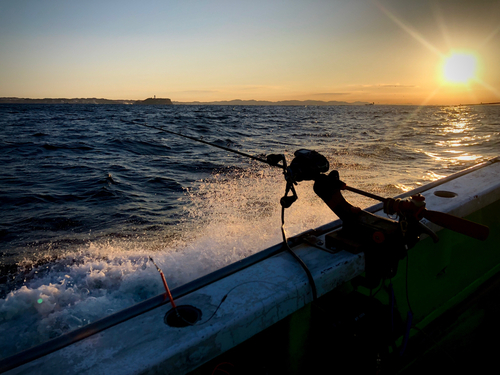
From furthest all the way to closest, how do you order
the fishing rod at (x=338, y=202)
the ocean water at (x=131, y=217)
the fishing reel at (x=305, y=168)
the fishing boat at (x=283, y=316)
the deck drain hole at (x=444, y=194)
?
the ocean water at (x=131, y=217) → the deck drain hole at (x=444, y=194) → the fishing reel at (x=305, y=168) → the fishing rod at (x=338, y=202) → the fishing boat at (x=283, y=316)

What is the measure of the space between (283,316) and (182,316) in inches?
17.5

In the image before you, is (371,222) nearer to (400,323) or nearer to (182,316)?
(400,323)

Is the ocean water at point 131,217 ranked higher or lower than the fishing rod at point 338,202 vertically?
lower

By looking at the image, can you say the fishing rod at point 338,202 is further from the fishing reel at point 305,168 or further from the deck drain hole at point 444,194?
the deck drain hole at point 444,194

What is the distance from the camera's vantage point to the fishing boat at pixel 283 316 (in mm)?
1089

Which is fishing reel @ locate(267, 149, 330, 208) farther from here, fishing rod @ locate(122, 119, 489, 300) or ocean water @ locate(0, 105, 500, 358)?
ocean water @ locate(0, 105, 500, 358)

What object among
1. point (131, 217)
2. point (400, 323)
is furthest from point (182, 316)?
point (131, 217)

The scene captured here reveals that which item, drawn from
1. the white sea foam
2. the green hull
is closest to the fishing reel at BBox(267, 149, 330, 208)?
the green hull

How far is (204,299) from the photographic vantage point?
1.38 m

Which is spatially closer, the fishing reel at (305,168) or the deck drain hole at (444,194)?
the fishing reel at (305,168)

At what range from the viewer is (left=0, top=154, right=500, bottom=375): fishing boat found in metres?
1.09

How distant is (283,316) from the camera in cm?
139

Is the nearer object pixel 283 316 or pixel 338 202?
pixel 283 316

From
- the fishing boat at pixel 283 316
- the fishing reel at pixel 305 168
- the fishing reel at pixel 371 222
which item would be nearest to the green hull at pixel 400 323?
the fishing boat at pixel 283 316
